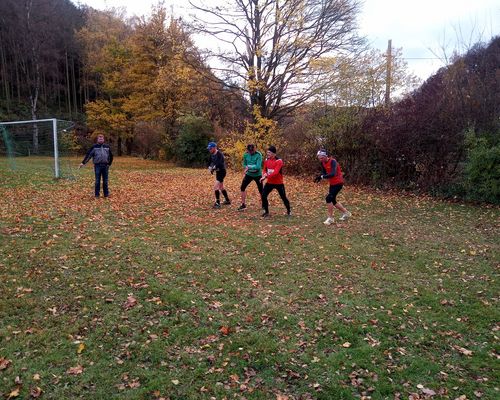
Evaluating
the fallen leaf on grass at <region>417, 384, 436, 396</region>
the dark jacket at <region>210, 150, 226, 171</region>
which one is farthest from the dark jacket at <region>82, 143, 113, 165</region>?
the fallen leaf on grass at <region>417, 384, 436, 396</region>

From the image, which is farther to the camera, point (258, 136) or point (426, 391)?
point (258, 136)

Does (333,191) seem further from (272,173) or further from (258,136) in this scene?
(258,136)

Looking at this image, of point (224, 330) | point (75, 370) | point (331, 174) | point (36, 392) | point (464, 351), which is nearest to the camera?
point (36, 392)

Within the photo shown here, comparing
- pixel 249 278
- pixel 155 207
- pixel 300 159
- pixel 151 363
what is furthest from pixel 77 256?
pixel 300 159

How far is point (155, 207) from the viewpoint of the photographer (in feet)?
36.6

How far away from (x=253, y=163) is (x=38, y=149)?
13.2 m

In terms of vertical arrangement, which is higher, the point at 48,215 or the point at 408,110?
the point at 408,110

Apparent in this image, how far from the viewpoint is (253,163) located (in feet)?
33.4

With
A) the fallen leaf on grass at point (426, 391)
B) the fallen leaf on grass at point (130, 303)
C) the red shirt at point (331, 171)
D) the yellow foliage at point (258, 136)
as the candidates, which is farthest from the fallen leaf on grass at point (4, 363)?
the yellow foliage at point (258, 136)

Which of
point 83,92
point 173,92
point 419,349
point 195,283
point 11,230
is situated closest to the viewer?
point 419,349

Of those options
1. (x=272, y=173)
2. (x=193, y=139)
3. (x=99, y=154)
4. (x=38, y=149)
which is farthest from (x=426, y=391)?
(x=193, y=139)

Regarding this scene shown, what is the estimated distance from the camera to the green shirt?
10.1 metres

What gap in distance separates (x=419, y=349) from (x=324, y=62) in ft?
54.5

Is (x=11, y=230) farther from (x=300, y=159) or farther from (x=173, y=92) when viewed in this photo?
(x=173, y=92)
